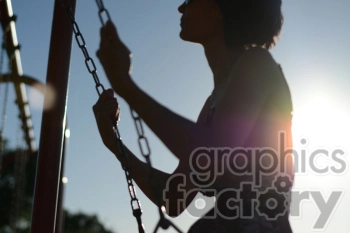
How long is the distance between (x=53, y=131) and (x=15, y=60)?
4272 millimetres

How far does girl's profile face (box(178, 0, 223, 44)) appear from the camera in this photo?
6.01 ft

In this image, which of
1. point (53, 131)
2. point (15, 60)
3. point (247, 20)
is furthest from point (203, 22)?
point (15, 60)

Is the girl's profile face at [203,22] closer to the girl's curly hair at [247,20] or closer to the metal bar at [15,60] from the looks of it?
the girl's curly hair at [247,20]

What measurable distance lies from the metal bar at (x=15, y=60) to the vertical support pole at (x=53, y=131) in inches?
87.0

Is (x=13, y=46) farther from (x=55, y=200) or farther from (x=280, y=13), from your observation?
(x=280, y=13)

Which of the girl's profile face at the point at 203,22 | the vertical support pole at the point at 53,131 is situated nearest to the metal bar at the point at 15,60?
the vertical support pole at the point at 53,131

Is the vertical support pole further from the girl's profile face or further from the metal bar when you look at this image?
the metal bar

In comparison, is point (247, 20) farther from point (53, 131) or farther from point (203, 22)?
point (53, 131)

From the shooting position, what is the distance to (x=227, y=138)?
57.6 inches

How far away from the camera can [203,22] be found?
1839 millimetres

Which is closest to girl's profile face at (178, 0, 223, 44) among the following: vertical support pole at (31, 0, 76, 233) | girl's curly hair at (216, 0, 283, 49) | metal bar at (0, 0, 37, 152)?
girl's curly hair at (216, 0, 283, 49)

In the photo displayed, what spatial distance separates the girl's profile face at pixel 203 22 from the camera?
1.83 m

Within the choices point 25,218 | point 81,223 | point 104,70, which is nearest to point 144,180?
point 104,70

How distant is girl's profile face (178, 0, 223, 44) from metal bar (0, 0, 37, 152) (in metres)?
3.29
